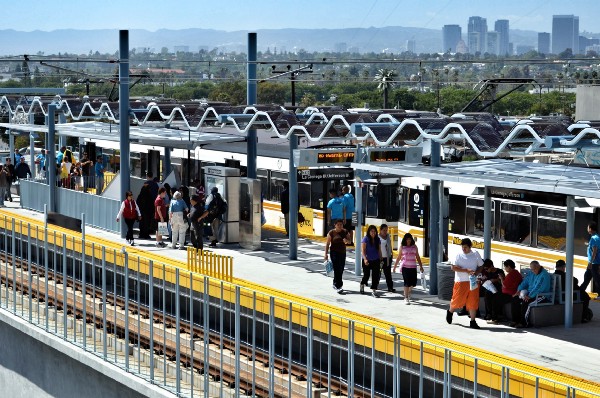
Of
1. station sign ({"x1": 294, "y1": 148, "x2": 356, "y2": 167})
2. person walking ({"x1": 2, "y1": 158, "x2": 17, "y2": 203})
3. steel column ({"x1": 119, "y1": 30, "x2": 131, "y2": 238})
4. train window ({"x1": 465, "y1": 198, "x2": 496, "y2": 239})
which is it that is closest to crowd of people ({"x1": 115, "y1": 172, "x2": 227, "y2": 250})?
steel column ({"x1": 119, "y1": 30, "x2": 131, "y2": 238})

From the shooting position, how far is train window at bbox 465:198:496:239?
89.9 ft

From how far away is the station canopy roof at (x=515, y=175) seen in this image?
16.8 m

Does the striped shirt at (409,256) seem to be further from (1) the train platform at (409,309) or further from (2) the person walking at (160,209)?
(2) the person walking at (160,209)

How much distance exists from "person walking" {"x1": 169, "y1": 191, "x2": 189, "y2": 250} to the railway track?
427cm

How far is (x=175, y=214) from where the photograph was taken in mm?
25906

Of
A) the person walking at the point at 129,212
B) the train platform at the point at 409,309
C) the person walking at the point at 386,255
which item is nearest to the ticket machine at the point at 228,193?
the train platform at the point at 409,309

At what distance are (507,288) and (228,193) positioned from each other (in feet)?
29.9

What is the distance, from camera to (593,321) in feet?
62.2


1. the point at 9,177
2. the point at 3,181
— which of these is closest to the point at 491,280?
the point at 3,181

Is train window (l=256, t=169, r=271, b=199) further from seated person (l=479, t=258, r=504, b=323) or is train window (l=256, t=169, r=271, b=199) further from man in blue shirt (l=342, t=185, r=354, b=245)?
seated person (l=479, t=258, r=504, b=323)

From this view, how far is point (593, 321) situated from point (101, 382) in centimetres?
760

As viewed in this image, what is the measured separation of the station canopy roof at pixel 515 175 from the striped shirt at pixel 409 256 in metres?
1.24

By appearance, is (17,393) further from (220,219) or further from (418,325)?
(418,325)


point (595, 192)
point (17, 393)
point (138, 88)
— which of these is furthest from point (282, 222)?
point (138, 88)
